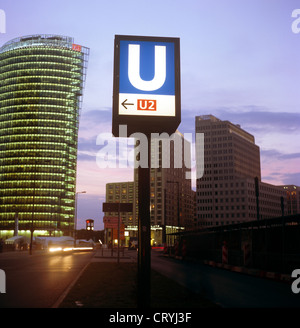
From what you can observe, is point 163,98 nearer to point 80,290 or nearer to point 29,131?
point 80,290

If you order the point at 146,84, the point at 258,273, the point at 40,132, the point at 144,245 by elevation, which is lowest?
the point at 258,273

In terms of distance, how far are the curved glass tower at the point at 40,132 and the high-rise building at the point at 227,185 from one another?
60.7 meters

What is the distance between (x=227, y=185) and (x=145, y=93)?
176691 mm

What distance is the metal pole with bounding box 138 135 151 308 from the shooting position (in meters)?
7.53

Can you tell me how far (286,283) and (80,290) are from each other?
9.18m

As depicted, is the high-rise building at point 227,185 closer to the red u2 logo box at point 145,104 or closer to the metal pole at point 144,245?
the metal pole at point 144,245

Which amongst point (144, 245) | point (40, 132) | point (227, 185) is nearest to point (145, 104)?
point (144, 245)

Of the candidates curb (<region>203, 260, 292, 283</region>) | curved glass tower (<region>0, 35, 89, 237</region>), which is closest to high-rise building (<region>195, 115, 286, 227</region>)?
curved glass tower (<region>0, 35, 89, 237</region>)

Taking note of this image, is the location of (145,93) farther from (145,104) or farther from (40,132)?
(40,132)

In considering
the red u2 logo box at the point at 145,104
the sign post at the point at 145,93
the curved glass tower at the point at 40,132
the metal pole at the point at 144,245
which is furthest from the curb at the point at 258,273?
the curved glass tower at the point at 40,132

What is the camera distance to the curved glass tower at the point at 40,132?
15488cm

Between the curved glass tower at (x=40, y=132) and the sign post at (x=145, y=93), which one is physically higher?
the curved glass tower at (x=40, y=132)

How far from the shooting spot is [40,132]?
6211 inches
